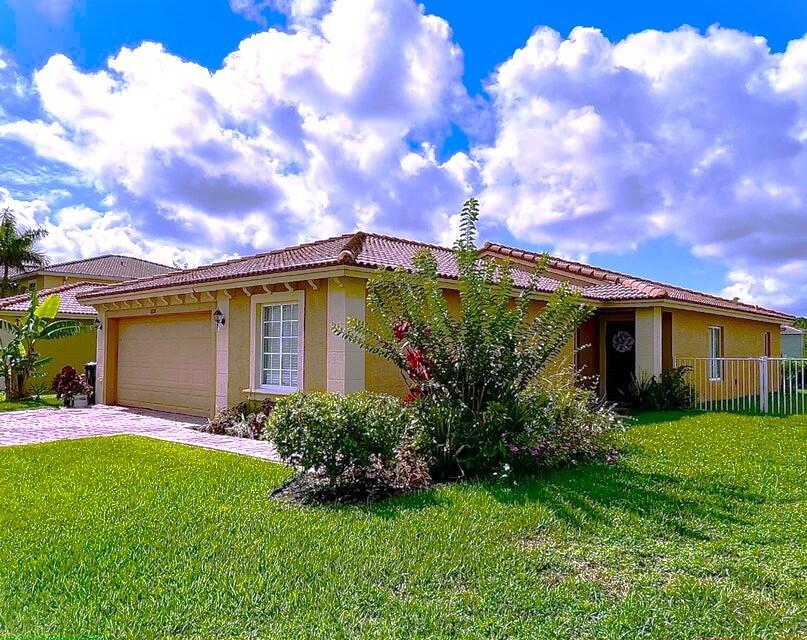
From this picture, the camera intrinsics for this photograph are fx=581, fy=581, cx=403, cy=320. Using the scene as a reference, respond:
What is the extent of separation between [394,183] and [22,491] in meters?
12.0

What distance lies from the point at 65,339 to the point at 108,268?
669 inches

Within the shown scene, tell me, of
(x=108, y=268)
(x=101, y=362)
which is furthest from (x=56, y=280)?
(x=101, y=362)

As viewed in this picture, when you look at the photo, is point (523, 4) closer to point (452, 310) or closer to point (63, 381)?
point (452, 310)

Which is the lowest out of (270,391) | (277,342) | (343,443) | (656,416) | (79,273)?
(656,416)

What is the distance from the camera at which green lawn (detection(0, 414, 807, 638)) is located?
4125 mm

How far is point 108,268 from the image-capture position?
41.8 m

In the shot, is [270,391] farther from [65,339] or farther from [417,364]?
[65,339]

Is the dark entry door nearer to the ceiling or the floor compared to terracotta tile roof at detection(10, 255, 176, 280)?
nearer to the floor

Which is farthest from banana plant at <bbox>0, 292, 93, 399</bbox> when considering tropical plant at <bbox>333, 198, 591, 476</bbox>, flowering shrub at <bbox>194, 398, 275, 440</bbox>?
tropical plant at <bbox>333, 198, 591, 476</bbox>

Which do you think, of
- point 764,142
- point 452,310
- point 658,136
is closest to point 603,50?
point 658,136

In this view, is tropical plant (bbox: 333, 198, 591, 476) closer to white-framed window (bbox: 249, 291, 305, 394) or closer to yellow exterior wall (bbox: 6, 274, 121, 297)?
white-framed window (bbox: 249, 291, 305, 394)

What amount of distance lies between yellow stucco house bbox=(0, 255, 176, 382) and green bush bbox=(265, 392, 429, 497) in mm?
18519

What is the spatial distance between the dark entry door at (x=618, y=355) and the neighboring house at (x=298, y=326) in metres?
0.04

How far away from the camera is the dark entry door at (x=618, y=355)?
19.5 m
